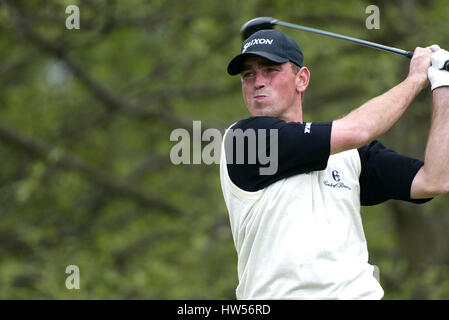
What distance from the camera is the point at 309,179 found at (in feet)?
12.8

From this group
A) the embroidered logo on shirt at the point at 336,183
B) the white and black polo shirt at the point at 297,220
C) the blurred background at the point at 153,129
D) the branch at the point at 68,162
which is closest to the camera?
the white and black polo shirt at the point at 297,220

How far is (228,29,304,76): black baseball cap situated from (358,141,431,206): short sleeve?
64 centimetres

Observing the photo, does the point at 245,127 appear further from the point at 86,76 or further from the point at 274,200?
the point at 86,76

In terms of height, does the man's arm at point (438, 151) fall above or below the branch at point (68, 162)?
below

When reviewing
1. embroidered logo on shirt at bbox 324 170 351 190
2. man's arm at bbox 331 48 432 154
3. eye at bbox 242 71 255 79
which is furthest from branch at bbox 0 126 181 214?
man's arm at bbox 331 48 432 154

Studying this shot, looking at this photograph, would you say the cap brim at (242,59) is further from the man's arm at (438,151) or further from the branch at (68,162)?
the branch at (68,162)

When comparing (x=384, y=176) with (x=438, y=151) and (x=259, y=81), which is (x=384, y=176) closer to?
(x=438, y=151)

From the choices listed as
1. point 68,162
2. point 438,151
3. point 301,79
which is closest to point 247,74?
point 301,79

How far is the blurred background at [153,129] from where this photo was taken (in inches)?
370

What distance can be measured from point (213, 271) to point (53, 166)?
8.11 ft

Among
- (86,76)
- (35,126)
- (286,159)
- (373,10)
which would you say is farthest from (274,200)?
(35,126)

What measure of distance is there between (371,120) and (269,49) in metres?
0.67

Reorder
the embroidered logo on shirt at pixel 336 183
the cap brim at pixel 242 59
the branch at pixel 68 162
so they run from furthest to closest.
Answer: the branch at pixel 68 162 → the cap brim at pixel 242 59 → the embroidered logo on shirt at pixel 336 183

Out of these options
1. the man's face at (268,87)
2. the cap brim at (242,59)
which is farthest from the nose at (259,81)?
the cap brim at (242,59)
